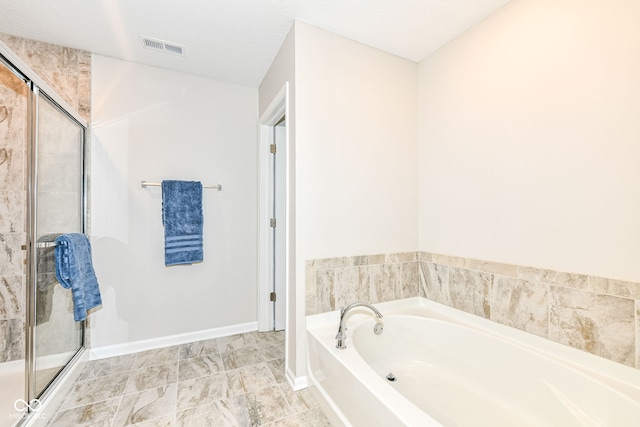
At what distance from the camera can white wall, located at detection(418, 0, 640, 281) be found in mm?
1188

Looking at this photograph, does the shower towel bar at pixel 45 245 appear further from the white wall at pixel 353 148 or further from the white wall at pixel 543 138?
the white wall at pixel 543 138

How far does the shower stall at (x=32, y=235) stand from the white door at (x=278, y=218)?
1525 millimetres

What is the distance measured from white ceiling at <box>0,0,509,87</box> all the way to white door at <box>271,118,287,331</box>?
0.78 metres

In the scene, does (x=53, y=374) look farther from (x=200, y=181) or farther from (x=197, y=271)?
(x=200, y=181)

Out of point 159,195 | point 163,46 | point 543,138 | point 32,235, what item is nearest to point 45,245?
→ point 32,235

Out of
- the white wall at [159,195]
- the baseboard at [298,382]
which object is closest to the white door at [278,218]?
the white wall at [159,195]

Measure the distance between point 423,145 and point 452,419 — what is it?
5.88 feet

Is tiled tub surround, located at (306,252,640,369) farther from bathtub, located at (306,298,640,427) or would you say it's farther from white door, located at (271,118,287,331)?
white door, located at (271,118,287,331)

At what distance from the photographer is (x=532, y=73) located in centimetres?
148

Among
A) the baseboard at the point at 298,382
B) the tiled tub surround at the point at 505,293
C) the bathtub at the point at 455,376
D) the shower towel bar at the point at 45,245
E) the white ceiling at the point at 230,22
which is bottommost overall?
the baseboard at the point at 298,382

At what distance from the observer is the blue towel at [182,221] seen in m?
2.29

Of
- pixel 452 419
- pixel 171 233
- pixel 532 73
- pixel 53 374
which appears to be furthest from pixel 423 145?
pixel 53 374

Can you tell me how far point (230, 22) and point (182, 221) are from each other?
1.56 m

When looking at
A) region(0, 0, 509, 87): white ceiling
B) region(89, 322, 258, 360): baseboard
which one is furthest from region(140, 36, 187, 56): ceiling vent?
region(89, 322, 258, 360): baseboard
